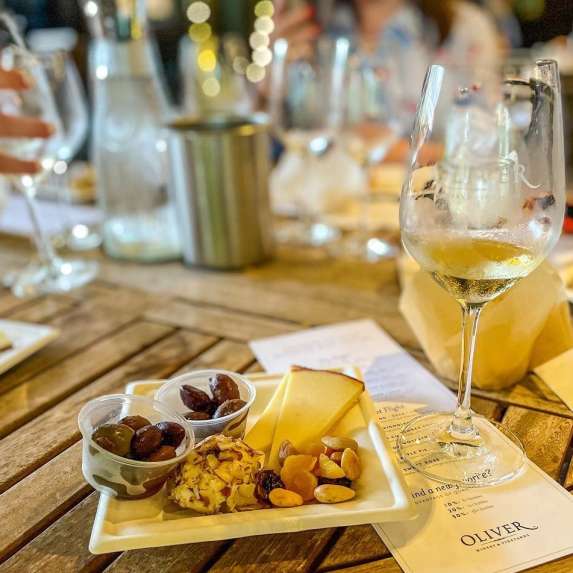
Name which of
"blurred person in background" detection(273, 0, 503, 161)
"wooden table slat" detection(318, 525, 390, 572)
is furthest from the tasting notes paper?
"blurred person in background" detection(273, 0, 503, 161)

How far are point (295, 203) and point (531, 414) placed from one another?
2.65 ft

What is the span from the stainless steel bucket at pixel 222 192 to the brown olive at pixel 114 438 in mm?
562

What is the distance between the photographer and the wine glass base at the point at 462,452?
1.56ft

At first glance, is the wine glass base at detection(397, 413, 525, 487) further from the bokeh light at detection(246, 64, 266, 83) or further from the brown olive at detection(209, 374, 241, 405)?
the bokeh light at detection(246, 64, 266, 83)

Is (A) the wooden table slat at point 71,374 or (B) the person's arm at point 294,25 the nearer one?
(A) the wooden table slat at point 71,374

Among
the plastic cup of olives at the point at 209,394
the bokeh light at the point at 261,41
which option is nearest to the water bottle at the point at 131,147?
the plastic cup of olives at the point at 209,394

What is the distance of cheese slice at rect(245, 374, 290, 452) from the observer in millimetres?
489

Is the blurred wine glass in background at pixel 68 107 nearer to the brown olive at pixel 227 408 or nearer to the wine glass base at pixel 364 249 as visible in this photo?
the wine glass base at pixel 364 249

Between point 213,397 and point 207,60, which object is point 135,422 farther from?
point 207,60

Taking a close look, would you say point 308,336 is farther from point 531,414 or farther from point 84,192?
point 84,192

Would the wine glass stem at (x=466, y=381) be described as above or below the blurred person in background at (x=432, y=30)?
below

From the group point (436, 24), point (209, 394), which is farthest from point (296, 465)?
point (436, 24)

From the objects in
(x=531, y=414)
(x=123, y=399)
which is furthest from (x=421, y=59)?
(x=123, y=399)

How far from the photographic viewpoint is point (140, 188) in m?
1.02
